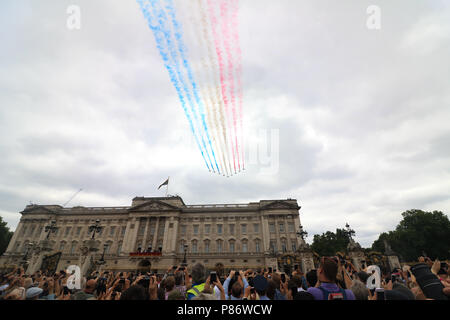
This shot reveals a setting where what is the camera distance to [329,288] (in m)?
3.95

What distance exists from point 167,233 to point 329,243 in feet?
151

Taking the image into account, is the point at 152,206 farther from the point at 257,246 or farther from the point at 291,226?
the point at 291,226

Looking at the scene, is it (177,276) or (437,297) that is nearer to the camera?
(437,297)

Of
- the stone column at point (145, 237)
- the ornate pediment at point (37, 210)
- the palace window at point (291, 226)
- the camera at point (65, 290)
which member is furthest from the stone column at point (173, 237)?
the camera at point (65, 290)

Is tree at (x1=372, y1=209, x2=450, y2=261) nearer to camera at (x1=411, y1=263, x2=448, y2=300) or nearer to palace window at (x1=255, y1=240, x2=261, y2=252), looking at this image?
palace window at (x1=255, y1=240, x2=261, y2=252)

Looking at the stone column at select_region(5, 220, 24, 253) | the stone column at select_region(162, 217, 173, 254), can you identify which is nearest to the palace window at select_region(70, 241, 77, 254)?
the stone column at select_region(5, 220, 24, 253)

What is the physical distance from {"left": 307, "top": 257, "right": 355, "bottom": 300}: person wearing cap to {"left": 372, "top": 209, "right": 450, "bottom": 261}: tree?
5847 cm

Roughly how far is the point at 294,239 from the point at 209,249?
1899 cm

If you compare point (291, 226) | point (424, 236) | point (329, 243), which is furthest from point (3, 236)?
point (424, 236)

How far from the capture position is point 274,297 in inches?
197

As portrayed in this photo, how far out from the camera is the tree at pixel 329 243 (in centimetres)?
5497

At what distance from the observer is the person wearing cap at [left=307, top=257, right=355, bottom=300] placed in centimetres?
385
